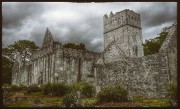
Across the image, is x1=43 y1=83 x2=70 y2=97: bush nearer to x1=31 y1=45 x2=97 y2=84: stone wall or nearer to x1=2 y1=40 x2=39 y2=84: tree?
x1=31 y1=45 x2=97 y2=84: stone wall

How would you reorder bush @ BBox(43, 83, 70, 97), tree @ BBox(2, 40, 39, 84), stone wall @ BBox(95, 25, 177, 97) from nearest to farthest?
stone wall @ BBox(95, 25, 177, 97), bush @ BBox(43, 83, 70, 97), tree @ BBox(2, 40, 39, 84)

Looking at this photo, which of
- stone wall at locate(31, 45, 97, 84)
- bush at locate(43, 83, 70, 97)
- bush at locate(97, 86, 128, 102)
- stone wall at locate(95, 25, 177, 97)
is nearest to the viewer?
bush at locate(97, 86, 128, 102)

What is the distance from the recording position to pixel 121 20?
1900 inches

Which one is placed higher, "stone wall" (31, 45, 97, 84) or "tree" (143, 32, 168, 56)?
"tree" (143, 32, 168, 56)

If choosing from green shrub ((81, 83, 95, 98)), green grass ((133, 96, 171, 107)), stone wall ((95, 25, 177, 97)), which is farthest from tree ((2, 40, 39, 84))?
green grass ((133, 96, 171, 107))

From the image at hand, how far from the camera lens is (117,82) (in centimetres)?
2197

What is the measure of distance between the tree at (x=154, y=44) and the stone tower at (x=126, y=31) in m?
1.74

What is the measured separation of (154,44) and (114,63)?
2696 centimetres

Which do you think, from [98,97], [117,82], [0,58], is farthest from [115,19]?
[0,58]

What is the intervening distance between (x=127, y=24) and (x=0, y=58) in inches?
1717

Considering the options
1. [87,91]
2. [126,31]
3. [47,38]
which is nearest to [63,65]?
[47,38]

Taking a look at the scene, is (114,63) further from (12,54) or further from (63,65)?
(12,54)

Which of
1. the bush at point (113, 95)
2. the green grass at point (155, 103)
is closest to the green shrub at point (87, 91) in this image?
the bush at point (113, 95)

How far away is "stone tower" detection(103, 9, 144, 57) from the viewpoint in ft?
157
